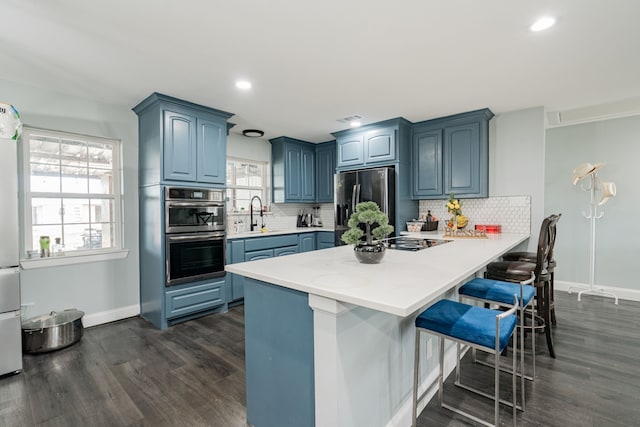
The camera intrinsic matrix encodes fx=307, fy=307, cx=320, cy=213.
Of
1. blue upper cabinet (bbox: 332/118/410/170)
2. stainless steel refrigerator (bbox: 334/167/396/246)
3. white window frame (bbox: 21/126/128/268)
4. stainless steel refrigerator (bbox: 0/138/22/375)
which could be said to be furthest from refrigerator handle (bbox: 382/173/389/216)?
stainless steel refrigerator (bbox: 0/138/22/375)

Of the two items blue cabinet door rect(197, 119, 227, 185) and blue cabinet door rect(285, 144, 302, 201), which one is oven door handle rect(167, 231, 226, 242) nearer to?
blue cabinet door rect(197, 119, 227, 185)

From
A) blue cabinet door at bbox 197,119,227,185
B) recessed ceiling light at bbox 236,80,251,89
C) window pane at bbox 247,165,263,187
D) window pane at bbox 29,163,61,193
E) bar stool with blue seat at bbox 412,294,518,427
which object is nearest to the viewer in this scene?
bar stool with blue seat at bbox 412,294,518,427

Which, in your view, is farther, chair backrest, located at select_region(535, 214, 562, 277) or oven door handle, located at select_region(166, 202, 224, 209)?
oven door handle, located at select_region(166, 202, 224, 209)

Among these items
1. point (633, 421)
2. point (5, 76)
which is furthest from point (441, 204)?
point (5, 76)

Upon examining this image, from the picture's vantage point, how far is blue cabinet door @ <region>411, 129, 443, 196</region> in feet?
13.4

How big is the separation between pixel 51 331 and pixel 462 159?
463 centimetres

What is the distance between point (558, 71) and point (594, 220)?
2.40 m

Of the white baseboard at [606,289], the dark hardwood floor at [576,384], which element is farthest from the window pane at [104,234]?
the white baseboard at [606,289]

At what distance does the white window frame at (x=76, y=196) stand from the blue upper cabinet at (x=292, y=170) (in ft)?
7.32

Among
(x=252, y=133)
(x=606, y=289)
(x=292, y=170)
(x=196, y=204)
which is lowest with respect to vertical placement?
(x=606, y=289)

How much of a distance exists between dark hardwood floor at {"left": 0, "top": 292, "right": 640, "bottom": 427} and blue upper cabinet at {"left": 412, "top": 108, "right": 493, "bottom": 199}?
1859 millimetres

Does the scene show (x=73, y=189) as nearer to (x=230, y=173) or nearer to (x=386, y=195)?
(x=230, y=173)

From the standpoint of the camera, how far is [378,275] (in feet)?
4.86

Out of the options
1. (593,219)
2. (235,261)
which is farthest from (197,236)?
(593,219)
